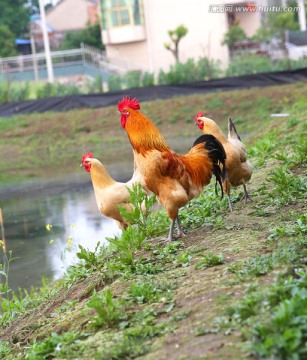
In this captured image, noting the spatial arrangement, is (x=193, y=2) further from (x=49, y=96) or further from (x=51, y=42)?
(x=51, y=42)

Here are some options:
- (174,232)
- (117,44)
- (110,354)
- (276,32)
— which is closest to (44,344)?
(110,354)

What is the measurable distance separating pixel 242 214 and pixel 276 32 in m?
41.8

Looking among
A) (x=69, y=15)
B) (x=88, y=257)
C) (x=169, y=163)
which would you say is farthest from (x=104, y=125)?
(x=69, y=15)

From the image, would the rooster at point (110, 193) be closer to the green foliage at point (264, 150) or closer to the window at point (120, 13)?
the green foliage at point (264, 150)

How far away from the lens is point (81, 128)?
32.7 meters

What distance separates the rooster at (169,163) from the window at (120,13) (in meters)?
44.8

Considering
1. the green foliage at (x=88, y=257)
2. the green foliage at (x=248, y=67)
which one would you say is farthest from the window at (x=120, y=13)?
the green foliage at (x=88, y=257)

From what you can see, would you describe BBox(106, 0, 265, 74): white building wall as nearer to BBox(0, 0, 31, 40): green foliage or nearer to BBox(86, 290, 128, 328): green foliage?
BBox(0, 0, 31, 40): green foliage

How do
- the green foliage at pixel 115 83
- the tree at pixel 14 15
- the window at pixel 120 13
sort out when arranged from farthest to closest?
the tree at pixel 14 15 < the window at pixel 120 13 < the green foliage at pixel 115 83

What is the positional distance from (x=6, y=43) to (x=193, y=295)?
200ft

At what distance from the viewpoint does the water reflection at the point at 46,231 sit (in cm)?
1203

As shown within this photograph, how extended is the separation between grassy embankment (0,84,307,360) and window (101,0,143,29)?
4381 cm

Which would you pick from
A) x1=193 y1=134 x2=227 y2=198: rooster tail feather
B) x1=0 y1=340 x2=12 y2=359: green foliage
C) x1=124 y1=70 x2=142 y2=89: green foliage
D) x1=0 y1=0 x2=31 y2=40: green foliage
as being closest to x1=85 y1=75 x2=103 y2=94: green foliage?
x1=124 y1=70 x2=142 y2=89: green foliage

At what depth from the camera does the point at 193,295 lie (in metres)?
5.85
